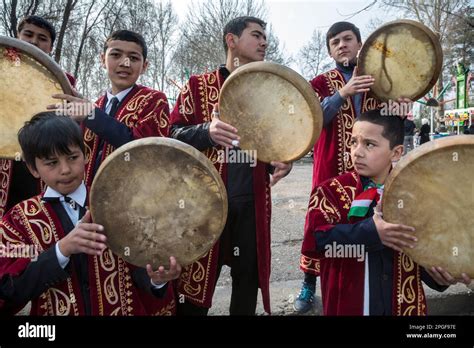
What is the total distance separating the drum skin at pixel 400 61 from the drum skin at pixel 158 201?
1316 millimetres

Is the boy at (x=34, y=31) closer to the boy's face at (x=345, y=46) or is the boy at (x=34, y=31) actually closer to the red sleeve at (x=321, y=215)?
the boy's face at (x=345, y=46)

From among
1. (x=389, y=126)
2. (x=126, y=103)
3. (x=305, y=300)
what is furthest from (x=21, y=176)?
(x=389, y=126)

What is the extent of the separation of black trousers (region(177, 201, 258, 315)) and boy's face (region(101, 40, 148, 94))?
931 millimetres

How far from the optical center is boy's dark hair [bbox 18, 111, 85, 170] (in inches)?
61.6

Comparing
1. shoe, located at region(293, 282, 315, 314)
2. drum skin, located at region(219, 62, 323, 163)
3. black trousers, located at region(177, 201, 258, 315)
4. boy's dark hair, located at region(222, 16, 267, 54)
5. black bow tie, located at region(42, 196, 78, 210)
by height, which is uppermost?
boy's dark hair, located at region(222, 16, 267, 54)

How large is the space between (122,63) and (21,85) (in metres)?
0.55

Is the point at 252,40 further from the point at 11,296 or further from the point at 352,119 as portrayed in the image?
the point at 11,296

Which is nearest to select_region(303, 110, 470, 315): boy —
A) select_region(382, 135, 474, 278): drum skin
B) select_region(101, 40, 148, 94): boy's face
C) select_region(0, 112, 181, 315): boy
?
select_region(382, 135, 474, 278): drum skin

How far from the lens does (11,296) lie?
149 cm

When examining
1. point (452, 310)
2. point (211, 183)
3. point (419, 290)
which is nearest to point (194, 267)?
point (211, 183)

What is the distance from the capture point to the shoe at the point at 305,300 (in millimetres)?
2799

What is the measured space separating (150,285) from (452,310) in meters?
2.44

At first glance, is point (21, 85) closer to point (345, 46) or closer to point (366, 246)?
point (366, 246)

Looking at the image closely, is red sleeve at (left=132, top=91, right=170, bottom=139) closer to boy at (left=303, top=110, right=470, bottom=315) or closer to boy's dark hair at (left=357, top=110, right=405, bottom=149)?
boy at (left=303, top=110, right=470, bottom=315)
